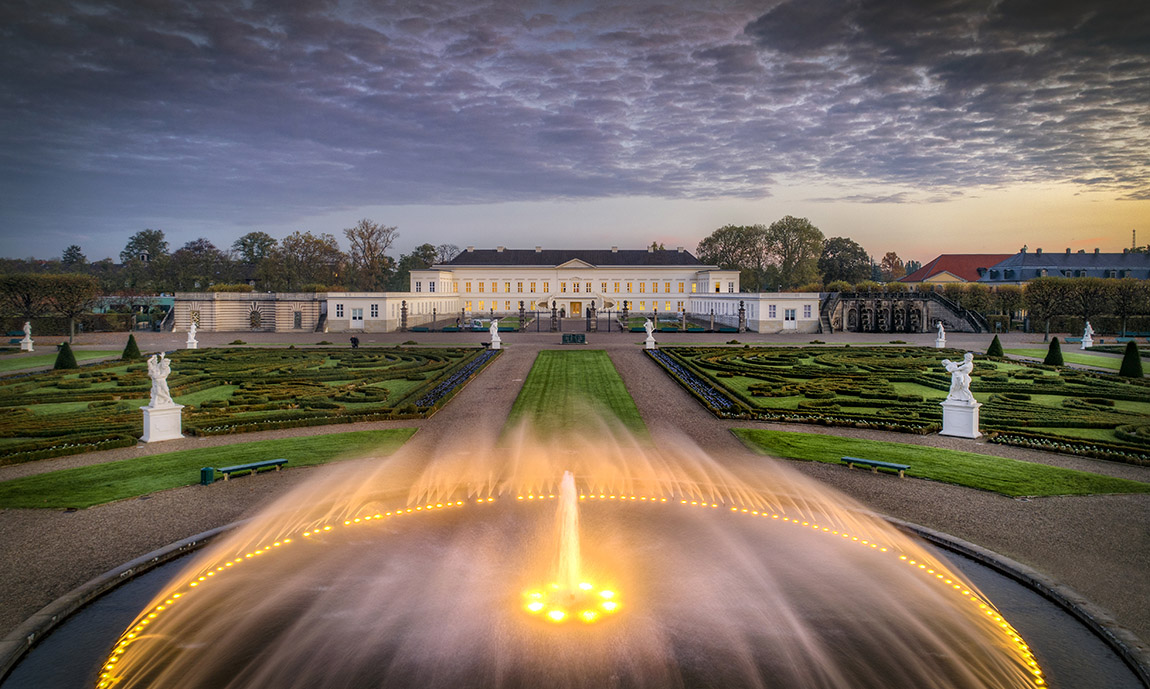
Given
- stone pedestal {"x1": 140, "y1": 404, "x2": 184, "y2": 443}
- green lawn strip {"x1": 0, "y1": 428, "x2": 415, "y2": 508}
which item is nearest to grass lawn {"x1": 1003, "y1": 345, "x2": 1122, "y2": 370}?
green lawn strip {"x1": 0, "y1": 428, "x2": 415, "y2": 508}

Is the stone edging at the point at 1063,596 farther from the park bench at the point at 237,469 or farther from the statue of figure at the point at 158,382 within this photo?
the statue of figure at the point at 158,382

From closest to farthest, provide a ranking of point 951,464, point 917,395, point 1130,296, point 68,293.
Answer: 1. point 951,464
2. point 917,395
3. point 68,293
4. point 1130,296

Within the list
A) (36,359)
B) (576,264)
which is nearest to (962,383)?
(36,359)

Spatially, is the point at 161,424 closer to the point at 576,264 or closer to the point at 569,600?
the point at 569,600

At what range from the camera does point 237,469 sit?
15578mm

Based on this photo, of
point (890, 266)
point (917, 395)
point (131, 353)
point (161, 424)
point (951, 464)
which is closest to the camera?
point (951, 464)

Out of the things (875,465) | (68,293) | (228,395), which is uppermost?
(68,293)

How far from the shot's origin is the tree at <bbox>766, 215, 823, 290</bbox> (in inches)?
3681

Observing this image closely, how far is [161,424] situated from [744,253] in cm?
9229

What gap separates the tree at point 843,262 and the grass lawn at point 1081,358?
58.5 meters

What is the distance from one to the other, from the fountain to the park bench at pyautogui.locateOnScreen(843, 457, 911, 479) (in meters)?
2.56

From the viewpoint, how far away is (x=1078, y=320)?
60.9m

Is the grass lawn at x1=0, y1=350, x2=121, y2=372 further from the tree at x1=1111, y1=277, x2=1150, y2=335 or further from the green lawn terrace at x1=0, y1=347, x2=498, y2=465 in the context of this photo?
the tree at x1=1111, y1=277, x2=1150, y2=335

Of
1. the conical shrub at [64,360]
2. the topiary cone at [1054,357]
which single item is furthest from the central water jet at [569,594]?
the topiary cone at [1054,357]
